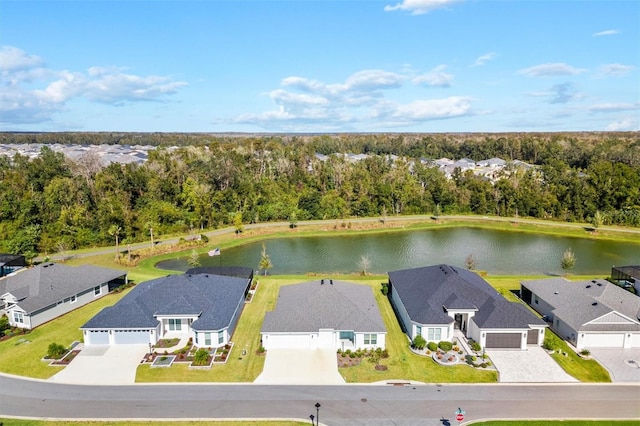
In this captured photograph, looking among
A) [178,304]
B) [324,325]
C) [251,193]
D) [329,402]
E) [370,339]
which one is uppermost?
[251,193]

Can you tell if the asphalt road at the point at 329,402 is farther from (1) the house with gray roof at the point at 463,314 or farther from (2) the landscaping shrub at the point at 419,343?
(1) the house with gray roof at the point at 463,314

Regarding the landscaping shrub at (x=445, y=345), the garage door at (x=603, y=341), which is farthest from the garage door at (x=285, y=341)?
the garage door at (x=603, y=341)

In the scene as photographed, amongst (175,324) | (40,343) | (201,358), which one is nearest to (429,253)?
(175,324)

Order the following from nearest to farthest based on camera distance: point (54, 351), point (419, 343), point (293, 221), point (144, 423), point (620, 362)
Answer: point (144, 423) → point (620, 362) → point (54, 351) → point (419, 343) → point (293, 221)

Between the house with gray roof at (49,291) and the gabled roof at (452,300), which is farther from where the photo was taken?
the house with gray roof at (49,291)

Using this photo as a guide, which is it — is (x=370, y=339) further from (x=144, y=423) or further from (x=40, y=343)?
(x=40, y=343)

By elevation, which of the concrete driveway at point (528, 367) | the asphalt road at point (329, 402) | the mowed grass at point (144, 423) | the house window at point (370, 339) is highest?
the house window at point (370, 339)
